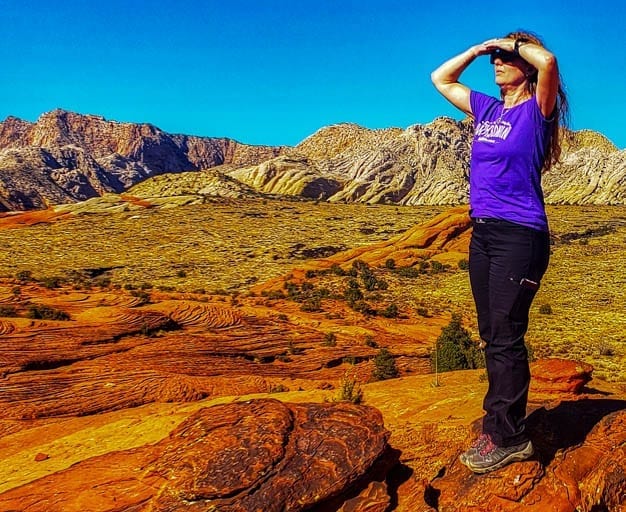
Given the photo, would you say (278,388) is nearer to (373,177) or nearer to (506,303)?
(506,303)

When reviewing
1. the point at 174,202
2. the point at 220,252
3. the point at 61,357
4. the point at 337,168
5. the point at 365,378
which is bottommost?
the point at 365,378

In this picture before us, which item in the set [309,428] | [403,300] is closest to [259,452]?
[309,428]

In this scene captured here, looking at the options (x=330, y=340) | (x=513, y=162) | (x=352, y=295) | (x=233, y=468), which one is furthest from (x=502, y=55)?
(x=352, y=295)

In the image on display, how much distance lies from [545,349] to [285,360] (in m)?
7.93

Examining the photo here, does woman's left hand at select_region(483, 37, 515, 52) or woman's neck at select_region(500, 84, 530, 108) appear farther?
woman's neck at select_region(500, 84, 530, 108)

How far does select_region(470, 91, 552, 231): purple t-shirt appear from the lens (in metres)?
3.95

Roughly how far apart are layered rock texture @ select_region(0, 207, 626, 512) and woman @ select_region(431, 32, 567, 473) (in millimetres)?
586

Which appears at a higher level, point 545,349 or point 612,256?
point 612,256

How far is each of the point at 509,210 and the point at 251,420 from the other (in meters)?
2.78

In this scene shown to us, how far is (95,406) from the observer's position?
34.1 ft

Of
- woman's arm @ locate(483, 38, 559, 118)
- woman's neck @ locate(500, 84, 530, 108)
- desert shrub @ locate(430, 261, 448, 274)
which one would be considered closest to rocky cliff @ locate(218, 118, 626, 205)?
desert shrub @ locate(430, 261, 448, 274)

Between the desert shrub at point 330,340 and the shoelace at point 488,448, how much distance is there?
427 inches

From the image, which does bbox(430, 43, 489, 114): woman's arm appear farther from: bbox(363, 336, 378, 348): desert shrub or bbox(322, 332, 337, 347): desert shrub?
bbox(363, 336, 378, 348): desert shrub

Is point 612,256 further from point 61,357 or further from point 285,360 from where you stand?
point 61,357
